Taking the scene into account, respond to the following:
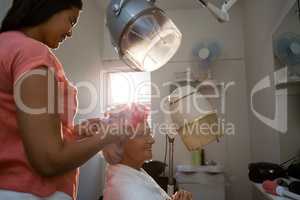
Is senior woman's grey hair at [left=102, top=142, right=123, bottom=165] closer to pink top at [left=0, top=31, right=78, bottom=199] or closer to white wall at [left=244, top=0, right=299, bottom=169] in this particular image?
pink top at [left=0, top=31, right=78, bottom=199]

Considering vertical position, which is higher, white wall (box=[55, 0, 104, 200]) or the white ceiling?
the white ceiling

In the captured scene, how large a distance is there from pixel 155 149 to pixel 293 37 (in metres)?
1.79

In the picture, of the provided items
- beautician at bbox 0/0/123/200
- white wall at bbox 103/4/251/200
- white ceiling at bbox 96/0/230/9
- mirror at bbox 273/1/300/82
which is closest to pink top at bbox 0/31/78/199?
beautician at bbox 0/0/123/200

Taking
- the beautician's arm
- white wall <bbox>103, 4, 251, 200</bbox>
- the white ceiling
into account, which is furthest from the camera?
the white ceiling

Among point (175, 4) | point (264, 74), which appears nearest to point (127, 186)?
point (264, 74)

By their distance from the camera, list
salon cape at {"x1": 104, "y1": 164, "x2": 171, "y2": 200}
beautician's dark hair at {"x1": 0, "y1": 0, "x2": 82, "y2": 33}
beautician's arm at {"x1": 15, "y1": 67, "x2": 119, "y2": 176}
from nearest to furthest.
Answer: beautician's arm at {"x1": 15, "y1": 67, "x2": 119, "y2": 176}
beautician's dark hair at {"x1": 0, "y1": 0, "x2": 82, "y2": 33}
salon cape at {"x1": 104, "y1": 164, "x2": 171, "y2": 200}

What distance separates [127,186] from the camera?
1.18 m

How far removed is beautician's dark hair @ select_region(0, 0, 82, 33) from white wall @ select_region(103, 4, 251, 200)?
2.37 meters

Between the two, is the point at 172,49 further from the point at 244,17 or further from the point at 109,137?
the point at 244,17

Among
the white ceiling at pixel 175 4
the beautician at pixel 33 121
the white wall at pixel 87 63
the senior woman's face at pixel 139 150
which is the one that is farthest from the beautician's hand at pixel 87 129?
the white ceiling at pixel 175 4

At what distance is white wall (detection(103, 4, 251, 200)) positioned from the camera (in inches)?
110

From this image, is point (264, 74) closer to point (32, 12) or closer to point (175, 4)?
point (175, 4)

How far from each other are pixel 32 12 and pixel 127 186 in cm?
81

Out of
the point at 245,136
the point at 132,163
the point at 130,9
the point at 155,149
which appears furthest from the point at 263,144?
the point at 130,9
